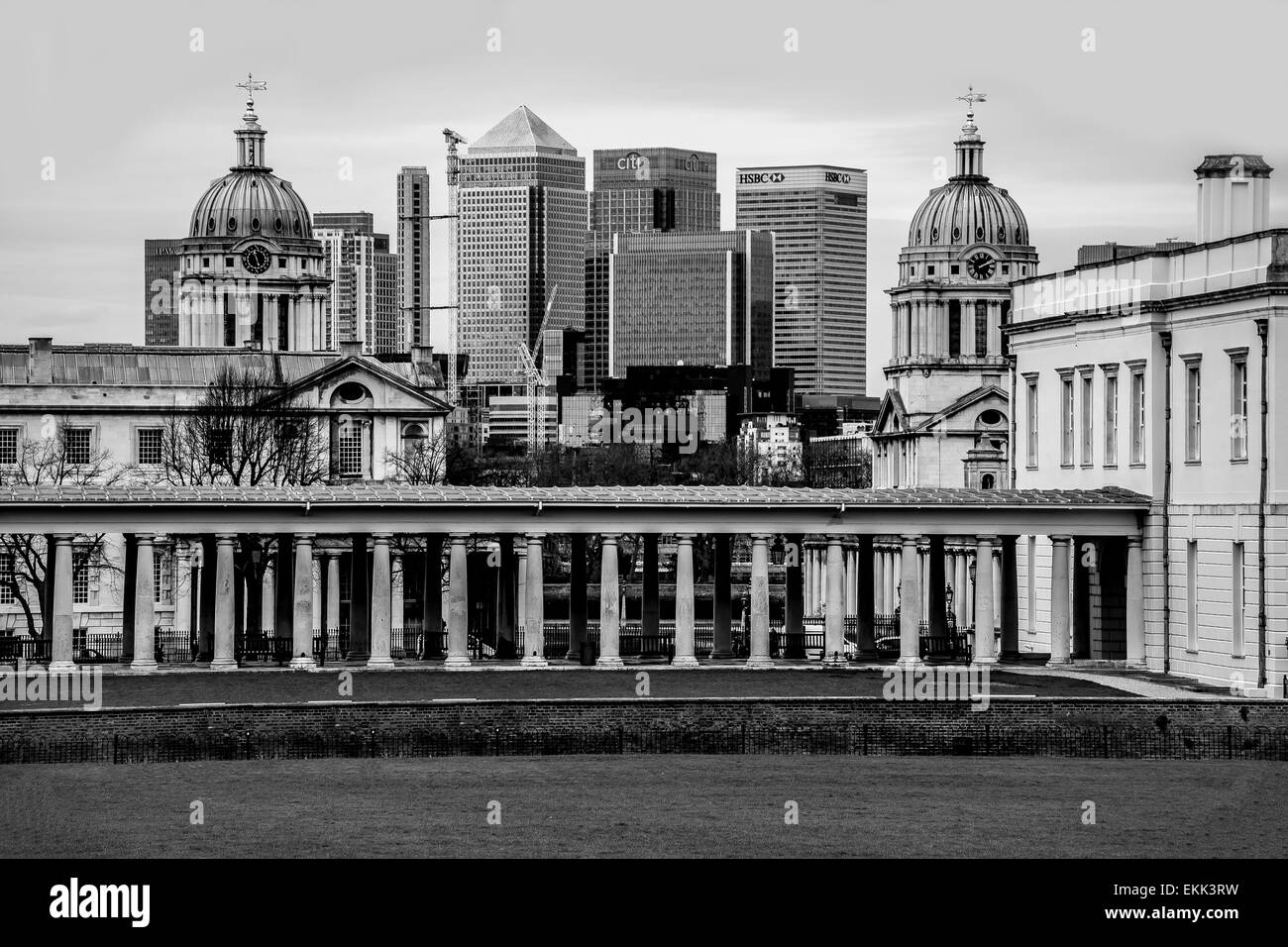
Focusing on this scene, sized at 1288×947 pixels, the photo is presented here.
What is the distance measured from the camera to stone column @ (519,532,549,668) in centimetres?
8112

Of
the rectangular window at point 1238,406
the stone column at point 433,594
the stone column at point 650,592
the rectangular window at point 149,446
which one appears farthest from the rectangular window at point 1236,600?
the rectangular window at point 149,446

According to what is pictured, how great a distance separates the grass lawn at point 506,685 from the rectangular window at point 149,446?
46.7 m

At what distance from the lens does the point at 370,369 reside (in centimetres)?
13088

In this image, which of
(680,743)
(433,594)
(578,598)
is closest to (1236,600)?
(680,743)

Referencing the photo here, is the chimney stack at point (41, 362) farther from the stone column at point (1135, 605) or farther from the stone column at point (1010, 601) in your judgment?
the stone column at point (1135, 605)

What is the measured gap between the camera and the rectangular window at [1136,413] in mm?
81375

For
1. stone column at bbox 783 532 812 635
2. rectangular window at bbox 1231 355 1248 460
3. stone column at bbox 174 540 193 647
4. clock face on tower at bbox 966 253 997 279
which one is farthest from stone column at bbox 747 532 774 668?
clock face on tower at bbox 966 253 997 279

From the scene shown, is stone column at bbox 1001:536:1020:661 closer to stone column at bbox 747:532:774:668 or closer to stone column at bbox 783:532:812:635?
stone column at bbox 783:532:812:635

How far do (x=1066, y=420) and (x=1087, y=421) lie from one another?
1967 mm

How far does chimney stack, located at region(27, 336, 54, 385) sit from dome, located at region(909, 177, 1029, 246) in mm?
65825

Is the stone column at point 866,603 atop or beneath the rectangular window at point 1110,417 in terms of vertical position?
beneath
